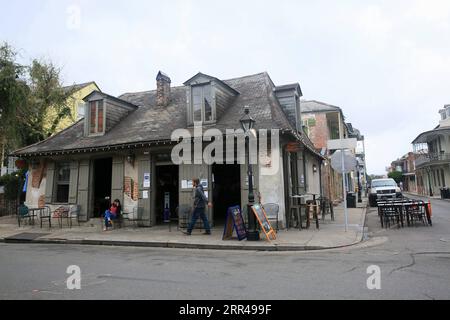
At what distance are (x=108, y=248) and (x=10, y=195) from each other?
13.3 meters

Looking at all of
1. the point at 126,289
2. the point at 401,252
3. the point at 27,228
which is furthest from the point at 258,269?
the point at 27,228

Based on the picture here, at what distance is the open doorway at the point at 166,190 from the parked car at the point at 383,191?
13.3 metres

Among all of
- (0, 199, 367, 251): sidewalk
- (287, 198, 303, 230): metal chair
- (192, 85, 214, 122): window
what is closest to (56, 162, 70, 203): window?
(0, 199, 367, 251): sidewalk

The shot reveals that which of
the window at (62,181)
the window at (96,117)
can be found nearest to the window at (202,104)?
the window at (96,117)

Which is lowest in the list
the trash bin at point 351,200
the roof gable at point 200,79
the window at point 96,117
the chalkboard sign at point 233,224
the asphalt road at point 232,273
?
the asphalt road at point 232,273

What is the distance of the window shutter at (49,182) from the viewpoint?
15.2 meters

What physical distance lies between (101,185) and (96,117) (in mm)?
3385

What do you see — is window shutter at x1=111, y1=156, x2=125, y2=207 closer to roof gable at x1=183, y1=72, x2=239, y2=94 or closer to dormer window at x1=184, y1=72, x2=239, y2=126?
dormer window at x1=184, y1=72, x2=239, y2=126

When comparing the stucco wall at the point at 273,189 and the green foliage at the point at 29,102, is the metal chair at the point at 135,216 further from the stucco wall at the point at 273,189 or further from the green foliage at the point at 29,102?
the green foliage at the point at 29,102

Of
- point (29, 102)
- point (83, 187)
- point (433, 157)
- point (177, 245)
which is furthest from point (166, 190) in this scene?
point (433, 157)

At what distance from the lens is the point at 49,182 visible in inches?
604

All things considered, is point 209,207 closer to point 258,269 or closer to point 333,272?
point 258,269

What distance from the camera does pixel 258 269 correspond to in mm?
6410
